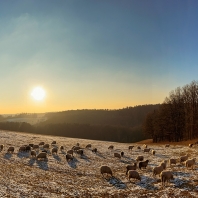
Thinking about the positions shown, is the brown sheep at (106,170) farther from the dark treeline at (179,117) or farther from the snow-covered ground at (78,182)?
the dark treeline at (179,117)

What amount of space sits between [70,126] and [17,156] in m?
129

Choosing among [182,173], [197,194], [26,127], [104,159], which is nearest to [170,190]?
[197,194]

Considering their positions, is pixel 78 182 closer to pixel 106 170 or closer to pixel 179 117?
pixel 106 170

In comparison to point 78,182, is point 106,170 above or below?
above

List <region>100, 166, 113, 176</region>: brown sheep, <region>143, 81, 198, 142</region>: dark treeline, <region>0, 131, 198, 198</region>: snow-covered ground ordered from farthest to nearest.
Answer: <region>143, 81, 198, 142</region>: dark treeline
<region>100, 166, 113, 176</region>: brown sheep
<region>0, 131, 198, 198</region>: snow-covered ground

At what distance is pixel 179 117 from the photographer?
73.5 m

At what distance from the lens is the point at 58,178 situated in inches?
890

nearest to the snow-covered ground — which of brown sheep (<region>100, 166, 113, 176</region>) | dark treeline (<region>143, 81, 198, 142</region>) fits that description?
brown sheep (<region>100, 166, 113, 176</region>)

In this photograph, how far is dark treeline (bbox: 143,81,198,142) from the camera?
70.6 meters

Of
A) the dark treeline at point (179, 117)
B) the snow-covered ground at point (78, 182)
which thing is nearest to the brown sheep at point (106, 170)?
the snow-covered ground at point (78, 182)

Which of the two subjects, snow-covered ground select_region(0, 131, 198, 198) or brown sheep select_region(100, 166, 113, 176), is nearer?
snow-covered ground select_region(0, 131, 198, 198)

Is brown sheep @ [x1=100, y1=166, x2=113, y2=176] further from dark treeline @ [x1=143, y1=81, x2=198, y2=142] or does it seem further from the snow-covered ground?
dark treeline @ [x1=143, y1=81, x2=198, y2=142]

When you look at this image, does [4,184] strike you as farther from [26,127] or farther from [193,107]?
[26,127]

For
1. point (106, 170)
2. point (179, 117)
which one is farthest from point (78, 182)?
point (179, 117)
